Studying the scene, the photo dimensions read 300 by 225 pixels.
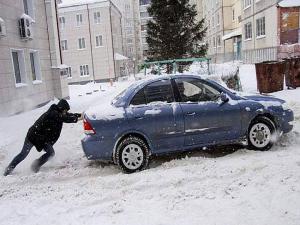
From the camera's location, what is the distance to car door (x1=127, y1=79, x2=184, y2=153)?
6270 millimetres

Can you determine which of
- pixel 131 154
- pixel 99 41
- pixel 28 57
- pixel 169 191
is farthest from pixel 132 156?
pixel 99 41

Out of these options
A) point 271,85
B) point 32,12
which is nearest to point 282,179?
point 271,85

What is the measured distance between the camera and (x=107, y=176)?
6.08 m

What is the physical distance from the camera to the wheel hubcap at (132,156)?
20.4 ft

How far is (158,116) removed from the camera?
20.7ft

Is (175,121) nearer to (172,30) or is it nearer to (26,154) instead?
(26,154)

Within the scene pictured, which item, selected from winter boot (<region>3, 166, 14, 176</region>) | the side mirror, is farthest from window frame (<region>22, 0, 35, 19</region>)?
the side mirror

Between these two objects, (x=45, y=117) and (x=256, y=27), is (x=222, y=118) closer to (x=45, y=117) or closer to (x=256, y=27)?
(x=45, y=117)

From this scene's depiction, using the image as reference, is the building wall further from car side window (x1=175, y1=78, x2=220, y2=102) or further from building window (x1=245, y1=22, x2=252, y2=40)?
building window (x1=245, y1=22, x2=252, y2=40)

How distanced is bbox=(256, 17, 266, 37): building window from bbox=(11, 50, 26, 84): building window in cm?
2028

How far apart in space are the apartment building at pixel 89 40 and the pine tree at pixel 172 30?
21.3 m

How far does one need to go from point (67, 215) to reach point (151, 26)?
62.3 feet

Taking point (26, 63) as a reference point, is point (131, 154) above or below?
below

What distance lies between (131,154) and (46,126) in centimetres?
172
